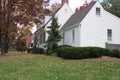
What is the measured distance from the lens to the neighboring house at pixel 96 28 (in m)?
35.0

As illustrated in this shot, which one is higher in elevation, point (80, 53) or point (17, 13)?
point (17, 13)

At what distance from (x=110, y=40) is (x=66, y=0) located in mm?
15753

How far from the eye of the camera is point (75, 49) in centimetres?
2667

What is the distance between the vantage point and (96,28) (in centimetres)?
3553

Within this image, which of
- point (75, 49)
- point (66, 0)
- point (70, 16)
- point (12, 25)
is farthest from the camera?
point (66, 0)

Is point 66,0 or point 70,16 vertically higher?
point 66,0

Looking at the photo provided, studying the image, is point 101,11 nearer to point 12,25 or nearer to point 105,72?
point 12,25

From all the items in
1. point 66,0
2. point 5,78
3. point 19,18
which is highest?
point 66,0

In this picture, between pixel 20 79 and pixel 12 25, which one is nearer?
pixel 20 79

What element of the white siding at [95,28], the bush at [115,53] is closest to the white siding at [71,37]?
the white siding at [95,28]

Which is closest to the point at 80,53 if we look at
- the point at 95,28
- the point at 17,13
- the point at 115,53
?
the point at 115,53

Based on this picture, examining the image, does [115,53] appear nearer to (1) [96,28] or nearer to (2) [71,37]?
(1) [96,28]

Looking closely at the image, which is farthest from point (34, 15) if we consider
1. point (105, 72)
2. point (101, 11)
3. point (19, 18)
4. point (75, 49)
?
point (105, 72)

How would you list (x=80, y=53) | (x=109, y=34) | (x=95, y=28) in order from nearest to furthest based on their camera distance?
(x=80, y=53) → (x=95, y=28) → (x=109, y=34)
